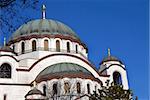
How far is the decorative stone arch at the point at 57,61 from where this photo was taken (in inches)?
1455

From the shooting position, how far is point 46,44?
38.8m

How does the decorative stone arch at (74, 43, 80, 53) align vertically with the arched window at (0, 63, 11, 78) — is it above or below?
above

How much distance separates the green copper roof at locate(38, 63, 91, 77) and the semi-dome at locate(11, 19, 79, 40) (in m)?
5.20

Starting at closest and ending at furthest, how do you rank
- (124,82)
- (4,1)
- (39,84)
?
(4,1) < (39,84) < (124,82)

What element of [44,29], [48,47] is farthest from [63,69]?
[44,29]

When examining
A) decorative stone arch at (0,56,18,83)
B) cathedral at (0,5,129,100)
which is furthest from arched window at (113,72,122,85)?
decorative stone arch at (0,56,18,83)

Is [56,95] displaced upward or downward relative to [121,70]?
downward

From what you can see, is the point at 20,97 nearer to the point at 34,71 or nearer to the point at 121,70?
the point at 34,71

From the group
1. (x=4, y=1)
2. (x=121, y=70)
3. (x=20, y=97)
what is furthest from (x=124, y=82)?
(x=4, y=1)

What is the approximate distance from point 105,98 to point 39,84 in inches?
452

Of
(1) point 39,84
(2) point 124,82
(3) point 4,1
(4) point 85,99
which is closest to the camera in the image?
(3) point 4,1

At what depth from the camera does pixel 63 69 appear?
114 feet

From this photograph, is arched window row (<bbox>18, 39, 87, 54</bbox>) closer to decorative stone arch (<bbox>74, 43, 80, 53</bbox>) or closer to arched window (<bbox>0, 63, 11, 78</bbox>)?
decorative stone arch (<bbox>74, 43, 80, 53</bbox>)

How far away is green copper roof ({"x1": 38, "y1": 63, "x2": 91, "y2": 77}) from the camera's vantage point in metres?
34.2
